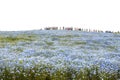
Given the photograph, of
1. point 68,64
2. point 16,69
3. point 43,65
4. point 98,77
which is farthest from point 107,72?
point 16,69

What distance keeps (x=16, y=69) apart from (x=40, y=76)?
1.41m

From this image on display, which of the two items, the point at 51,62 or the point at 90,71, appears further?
the point at 51,62

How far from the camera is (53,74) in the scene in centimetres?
1689

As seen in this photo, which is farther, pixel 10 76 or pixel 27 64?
pixel 27 64

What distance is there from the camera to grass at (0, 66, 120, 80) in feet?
54.6

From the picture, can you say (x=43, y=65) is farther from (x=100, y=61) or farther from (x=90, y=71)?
(x=100, y=61)

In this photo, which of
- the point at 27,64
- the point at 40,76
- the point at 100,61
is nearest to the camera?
the point at 40,76

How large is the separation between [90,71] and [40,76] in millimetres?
2656

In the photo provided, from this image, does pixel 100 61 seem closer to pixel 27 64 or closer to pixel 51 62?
pixel 51 62

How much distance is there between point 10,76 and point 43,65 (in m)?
2.04

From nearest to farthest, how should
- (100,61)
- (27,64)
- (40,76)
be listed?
1. (40,76)
2. (27,64)
3. (100,61)

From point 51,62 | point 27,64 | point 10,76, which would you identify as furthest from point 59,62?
point 10,76

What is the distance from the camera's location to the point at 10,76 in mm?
16781

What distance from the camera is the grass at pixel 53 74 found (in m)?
16.6
